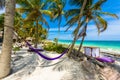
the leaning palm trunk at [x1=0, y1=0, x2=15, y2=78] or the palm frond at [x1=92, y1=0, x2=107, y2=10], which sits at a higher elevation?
the palm frond at [x1=92, y1=0, x2=107, y2=10]

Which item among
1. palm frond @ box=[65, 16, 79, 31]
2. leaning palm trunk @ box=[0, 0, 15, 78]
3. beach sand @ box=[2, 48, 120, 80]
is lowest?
beach sand @ box=[2, 48, 120, 80]

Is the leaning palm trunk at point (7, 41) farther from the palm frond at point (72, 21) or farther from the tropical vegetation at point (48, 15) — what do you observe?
the palm frond at point (72, 21)

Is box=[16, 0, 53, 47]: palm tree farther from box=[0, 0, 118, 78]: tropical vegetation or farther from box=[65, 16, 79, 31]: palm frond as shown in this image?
box=[65, 16, 79, 31]: palm frond

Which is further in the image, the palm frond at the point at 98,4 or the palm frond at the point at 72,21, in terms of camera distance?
the palm frond at the point at 72,21

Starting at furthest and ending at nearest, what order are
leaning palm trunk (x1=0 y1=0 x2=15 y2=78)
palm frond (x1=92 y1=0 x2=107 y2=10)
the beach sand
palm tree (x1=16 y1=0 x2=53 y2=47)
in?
palm tree (x1=16 y1=0 x2=53 y2=47)
palm frond (x1=92 y1=0 x2=107 y2=10)
the beach sand
leaning palm trunk (x1=0 y1=0 x2=15 y2=78)

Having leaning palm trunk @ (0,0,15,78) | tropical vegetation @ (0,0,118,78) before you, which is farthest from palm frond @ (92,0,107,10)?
leaning palm trunk @ (0,0,15,78)

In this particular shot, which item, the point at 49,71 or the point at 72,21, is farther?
the point at 72,21

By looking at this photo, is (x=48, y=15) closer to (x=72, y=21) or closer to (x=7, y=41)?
(x=72, y=21)

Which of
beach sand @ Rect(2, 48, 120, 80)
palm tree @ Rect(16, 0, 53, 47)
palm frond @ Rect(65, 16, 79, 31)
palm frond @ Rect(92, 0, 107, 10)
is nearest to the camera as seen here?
beach sand @ Rect(2, 48, 120, 80)

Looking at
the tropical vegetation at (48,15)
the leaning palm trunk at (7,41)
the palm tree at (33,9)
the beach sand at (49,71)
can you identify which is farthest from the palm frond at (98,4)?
the leaning palm trunk at (7,41)

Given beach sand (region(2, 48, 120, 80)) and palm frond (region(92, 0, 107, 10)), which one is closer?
beach sand (region(2, 48, 120, 80))

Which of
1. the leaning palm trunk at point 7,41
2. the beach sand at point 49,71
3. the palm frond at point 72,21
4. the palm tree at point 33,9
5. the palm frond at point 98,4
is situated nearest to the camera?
the leaning palm trunk at point 7,41

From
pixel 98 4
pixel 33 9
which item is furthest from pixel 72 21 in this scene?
pixel 33 9

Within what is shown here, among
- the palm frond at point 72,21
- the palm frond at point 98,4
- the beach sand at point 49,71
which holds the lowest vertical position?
the beach sand at point 49,71
